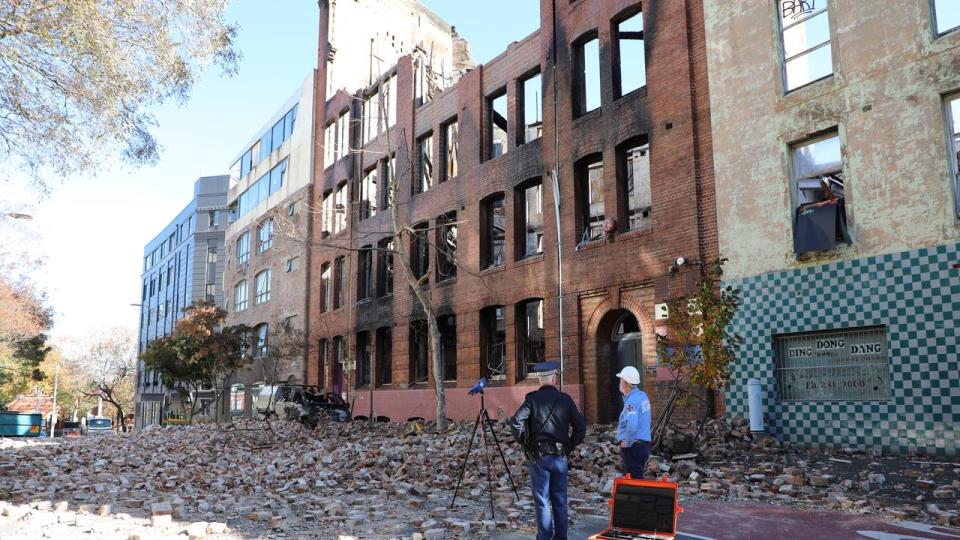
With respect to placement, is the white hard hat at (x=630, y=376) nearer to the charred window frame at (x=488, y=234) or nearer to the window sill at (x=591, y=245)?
the window sill at (x=591, y=245)

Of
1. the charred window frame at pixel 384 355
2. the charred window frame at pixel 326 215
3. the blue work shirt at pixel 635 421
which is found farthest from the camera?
the charred window frame at pixel 326 215

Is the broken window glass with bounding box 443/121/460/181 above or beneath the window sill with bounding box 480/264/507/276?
above

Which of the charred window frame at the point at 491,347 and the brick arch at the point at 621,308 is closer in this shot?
the brick arch at the point at 621,308

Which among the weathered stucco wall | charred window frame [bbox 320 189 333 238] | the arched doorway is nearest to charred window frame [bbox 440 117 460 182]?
the arched doorway

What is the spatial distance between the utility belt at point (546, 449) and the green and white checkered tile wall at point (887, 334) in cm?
865

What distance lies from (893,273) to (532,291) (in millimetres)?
10203

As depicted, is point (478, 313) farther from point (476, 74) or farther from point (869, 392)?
point (869, 392)

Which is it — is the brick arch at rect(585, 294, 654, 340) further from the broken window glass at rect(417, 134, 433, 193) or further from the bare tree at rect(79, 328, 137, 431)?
the bare tree at rect(79, 328, 137, 431)

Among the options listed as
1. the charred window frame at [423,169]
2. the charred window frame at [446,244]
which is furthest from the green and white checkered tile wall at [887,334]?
the charred window frame at [423,169]

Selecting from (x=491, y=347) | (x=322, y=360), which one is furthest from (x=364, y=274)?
(x=491, y=347)

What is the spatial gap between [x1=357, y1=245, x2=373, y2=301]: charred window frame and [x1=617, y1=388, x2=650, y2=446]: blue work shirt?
929 inches

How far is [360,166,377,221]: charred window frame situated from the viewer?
32.3m

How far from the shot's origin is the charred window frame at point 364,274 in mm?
31703

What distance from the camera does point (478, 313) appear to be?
2403 cm
